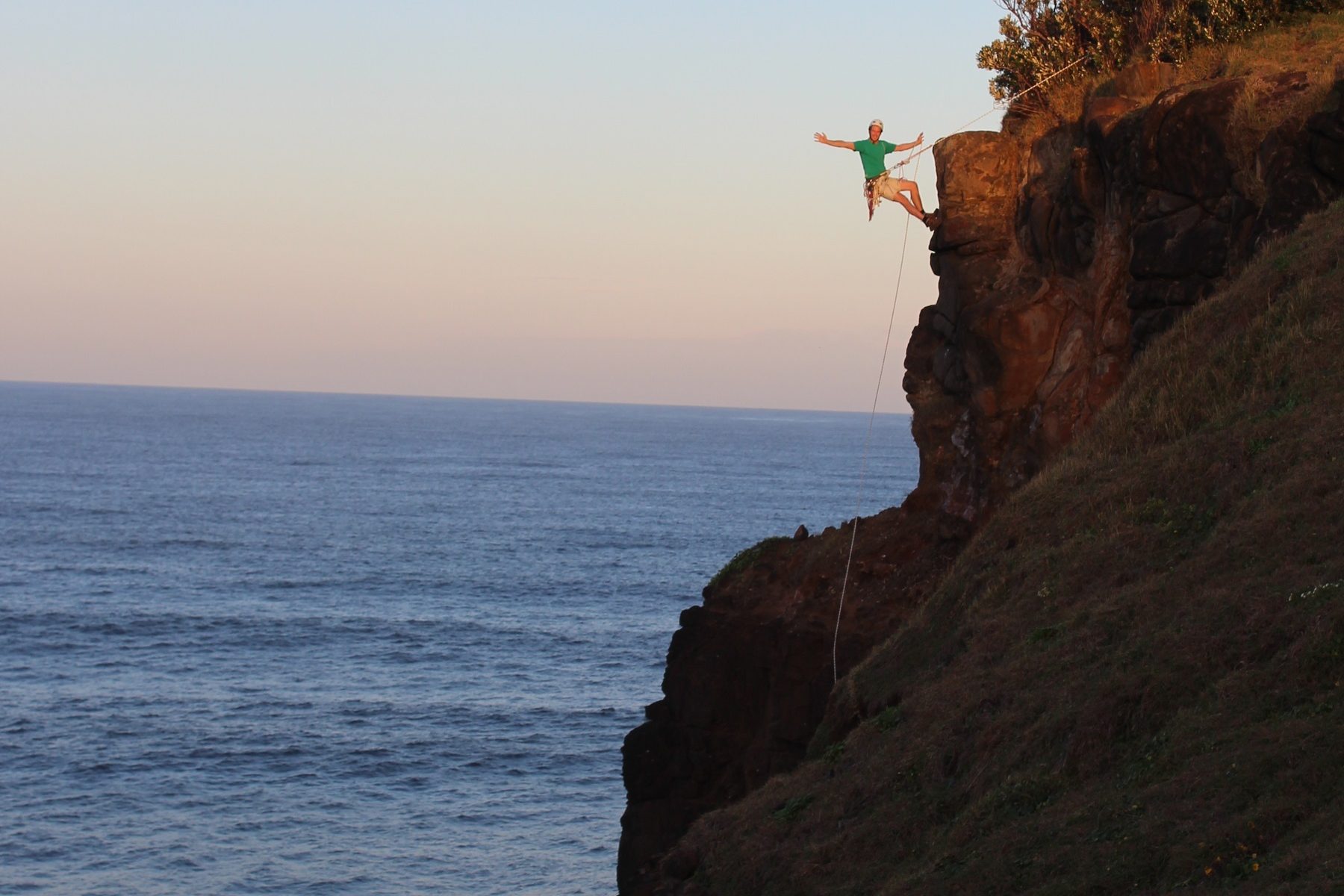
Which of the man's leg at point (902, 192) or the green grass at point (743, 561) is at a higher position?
the man's leg at point (902, 192)

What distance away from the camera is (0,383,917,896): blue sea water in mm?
36000

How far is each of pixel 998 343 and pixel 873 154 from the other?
4.64 m

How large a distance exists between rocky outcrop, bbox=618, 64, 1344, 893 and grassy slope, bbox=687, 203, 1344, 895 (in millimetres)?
2208

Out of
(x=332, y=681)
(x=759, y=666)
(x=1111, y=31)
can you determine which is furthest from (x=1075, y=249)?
(x=332, y=681)

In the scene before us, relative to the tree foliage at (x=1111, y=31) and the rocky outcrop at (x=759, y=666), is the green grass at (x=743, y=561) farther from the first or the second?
the tree foliage at (x=1111, y=31)

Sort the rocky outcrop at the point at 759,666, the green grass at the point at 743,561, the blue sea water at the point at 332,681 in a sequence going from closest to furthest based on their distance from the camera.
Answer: the rocky outcrop at the point at 759,666 < the green grass at the point at 743,561 < the blue sea water at the point at 332,681

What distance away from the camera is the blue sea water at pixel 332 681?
36.0 m

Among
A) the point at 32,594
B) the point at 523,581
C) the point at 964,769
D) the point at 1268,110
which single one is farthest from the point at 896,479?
the point at 964,769

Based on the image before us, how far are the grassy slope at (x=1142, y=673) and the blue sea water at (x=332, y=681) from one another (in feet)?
53.6

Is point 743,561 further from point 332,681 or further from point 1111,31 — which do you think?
point 332,681

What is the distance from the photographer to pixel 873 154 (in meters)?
26.7

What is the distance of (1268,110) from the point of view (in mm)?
25094

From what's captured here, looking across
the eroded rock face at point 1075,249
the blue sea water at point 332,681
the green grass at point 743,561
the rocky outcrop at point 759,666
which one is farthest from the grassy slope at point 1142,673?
the blue sea water at point 332,681

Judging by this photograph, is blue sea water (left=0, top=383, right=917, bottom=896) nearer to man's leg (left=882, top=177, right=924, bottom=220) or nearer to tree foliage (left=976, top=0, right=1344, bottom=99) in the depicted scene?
man's leg (left=882, top=177, right=924, bottom=220)
